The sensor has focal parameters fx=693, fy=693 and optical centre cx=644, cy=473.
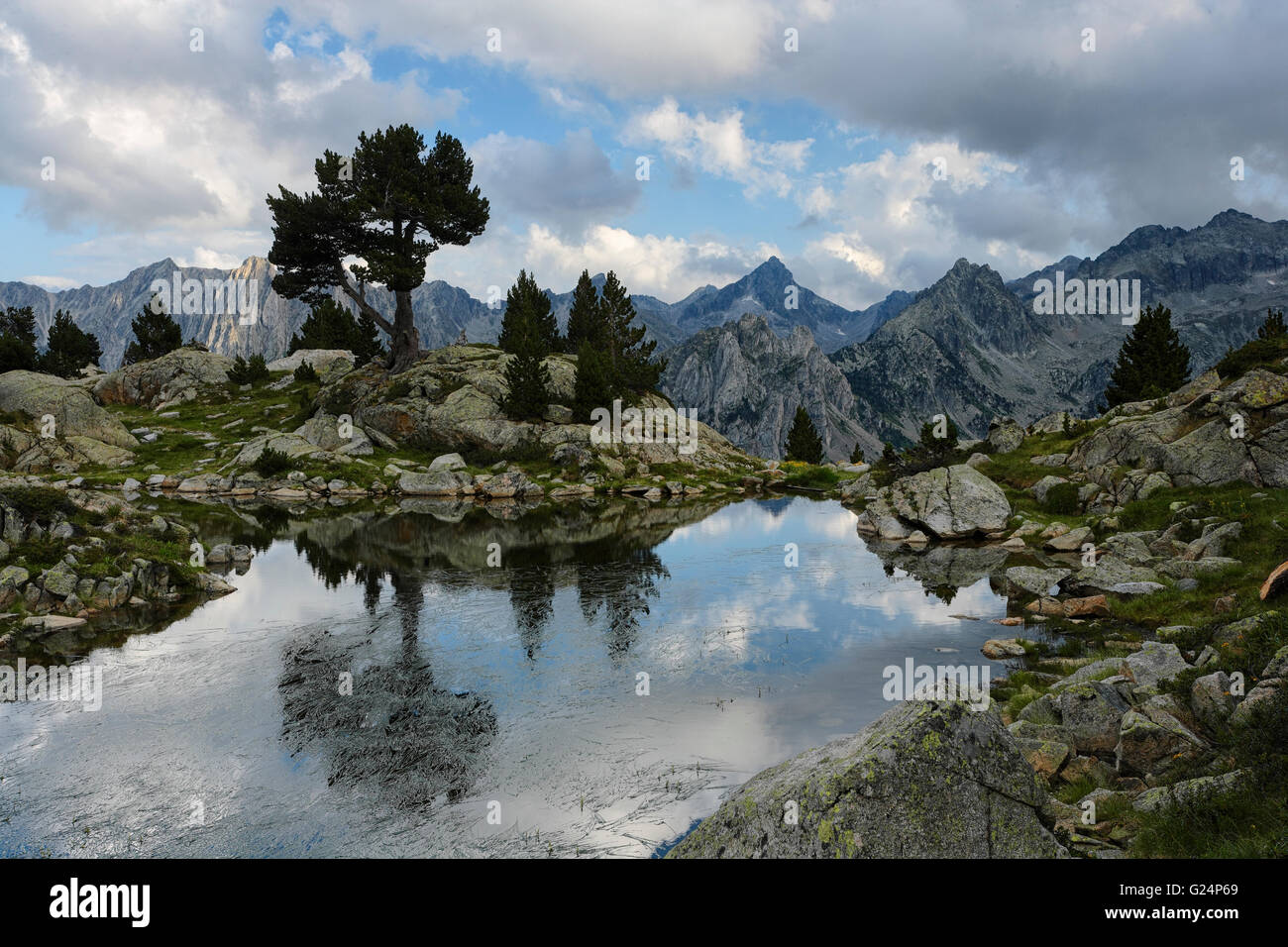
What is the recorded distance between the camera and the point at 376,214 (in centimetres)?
7331

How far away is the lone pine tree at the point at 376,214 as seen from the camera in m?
73.0

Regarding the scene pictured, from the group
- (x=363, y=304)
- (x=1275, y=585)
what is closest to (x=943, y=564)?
(x=1275, y=585)

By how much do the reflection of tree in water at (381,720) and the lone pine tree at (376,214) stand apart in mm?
60084

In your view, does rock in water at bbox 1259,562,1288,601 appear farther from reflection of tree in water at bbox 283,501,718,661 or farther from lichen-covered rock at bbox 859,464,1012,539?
lichen-covered rock at bbox 859,464,1012,539

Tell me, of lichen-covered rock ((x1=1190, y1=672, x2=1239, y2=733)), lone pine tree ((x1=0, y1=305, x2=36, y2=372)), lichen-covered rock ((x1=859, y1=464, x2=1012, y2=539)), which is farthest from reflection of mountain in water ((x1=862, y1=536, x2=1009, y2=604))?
lone pine tree ((x1=0, y1=305, x2=36, y2=372))

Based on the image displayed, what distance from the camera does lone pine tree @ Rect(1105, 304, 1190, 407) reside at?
73875 mm

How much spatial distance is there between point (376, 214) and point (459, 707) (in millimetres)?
68822

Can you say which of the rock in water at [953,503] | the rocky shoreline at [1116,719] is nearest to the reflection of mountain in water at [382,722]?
the rocky shoreline at [1116,719]

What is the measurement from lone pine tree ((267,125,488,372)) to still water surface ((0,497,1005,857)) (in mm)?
49664

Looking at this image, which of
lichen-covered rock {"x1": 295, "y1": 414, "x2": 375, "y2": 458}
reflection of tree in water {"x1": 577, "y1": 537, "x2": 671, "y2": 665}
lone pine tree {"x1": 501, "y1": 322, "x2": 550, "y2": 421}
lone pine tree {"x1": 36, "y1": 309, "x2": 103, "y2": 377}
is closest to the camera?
reflection of tree in water {"x1": 577, "y1": 537, "x2": 671, "y2": 665}

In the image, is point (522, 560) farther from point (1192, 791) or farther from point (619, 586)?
point (1192, 791)

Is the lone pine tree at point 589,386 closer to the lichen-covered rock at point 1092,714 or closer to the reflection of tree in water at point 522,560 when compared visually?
the reflection of tree in water at point 522,560

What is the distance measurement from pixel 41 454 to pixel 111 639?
61.4 meters
